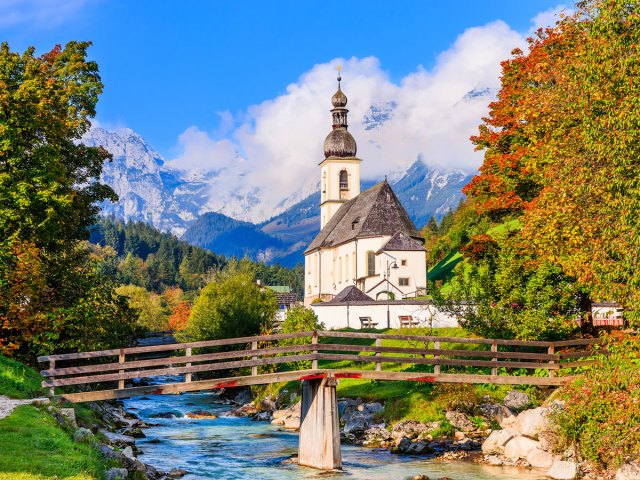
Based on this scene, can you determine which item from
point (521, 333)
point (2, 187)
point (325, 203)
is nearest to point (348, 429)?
point (521, 333)

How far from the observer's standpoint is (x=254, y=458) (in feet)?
95.2

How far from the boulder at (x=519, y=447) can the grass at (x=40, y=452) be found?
1479 cm

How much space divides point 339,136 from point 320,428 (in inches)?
3574

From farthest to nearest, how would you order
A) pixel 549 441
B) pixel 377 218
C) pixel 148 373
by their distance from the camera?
pixel 377 218 < pixel 549 441 < pixel 148 373

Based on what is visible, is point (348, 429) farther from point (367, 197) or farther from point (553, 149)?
point (367, 197)

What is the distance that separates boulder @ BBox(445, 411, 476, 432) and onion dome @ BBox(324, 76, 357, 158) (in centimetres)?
8368

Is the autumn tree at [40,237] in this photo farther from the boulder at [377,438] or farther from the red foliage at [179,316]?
the red foliage at [179,316]

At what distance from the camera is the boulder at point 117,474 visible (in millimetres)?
16987

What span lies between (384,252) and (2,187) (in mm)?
55173

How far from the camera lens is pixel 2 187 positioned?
30844 millimetres

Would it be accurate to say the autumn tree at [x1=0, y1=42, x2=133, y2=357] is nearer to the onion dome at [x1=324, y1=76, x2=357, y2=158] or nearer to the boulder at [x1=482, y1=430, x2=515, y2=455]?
the boulder at [x1=482, y1=430, x2=515, y2=455]

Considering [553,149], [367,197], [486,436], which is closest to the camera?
[553,149]

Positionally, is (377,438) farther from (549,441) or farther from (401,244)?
(401,244)

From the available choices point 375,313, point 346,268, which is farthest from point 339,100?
point 375,313
